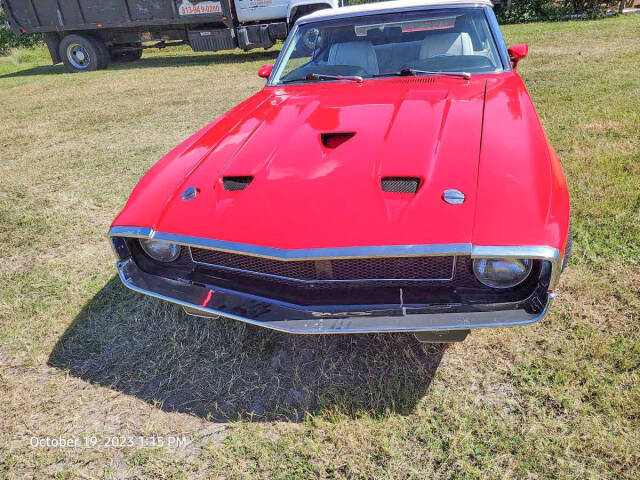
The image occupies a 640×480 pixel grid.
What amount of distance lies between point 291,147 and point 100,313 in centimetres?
149

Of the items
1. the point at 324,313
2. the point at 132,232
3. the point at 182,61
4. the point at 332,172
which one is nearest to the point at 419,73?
the point at 332,172

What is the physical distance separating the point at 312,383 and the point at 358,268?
24.8 inches

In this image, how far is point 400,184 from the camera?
1705mm

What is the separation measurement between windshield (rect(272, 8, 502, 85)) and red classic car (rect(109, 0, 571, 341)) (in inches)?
16.1

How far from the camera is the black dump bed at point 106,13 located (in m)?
9.77

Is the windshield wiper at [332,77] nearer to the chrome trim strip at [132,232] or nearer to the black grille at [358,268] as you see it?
the black grille at [358,268]

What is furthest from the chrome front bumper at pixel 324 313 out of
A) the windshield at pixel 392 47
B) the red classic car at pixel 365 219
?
the windshield at pixel 392 47

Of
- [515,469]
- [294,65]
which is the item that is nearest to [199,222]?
[515,469]

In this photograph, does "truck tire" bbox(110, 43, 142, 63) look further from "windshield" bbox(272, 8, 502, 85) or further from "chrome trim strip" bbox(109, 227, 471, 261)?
"chrome trim strip" bbox(109, 227, 471, 261)

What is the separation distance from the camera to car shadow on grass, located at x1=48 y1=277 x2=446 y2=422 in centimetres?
188

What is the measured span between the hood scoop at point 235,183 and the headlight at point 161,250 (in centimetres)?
34

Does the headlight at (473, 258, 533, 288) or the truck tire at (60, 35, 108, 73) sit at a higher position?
Result: the truck tire at (60, 35, 108, 73)

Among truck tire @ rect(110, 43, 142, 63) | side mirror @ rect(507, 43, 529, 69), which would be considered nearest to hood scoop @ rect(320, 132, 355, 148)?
side mirror @ rect(507, 43, 529, 69)

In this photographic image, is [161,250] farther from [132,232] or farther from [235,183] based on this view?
[235,183]
